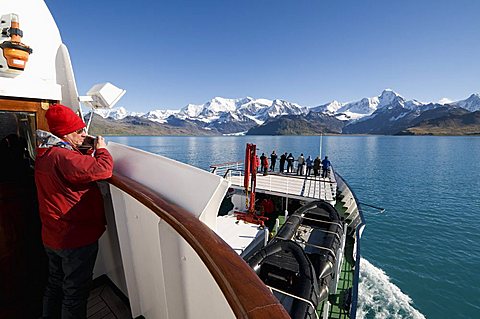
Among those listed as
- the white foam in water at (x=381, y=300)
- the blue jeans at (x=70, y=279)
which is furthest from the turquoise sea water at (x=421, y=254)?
the blue jeans at (x=70, y=279)

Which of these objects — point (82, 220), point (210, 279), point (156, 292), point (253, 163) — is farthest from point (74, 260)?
point (253, 163)

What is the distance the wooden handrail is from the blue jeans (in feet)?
3.29

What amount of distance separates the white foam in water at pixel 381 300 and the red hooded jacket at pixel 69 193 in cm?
825

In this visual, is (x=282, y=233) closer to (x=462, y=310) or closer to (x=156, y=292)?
(x=156, y=292)

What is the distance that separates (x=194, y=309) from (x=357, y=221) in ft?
32.5

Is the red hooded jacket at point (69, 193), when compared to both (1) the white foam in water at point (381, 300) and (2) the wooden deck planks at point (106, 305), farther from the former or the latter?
(1) the white foam in water at point (381, 300)

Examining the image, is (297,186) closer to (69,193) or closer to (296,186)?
(296,186)

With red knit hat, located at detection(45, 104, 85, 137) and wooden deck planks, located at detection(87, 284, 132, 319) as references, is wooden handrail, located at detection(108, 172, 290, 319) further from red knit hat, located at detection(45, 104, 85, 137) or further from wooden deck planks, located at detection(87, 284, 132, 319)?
wooden deck planks, located at detection(87, 284, 132, 319)

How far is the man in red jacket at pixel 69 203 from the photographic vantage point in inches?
68.6

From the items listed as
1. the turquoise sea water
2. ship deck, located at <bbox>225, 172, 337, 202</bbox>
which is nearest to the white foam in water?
the turquoise sea water

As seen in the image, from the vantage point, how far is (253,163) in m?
9.43

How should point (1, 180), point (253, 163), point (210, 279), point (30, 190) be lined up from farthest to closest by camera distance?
point (253, 163)
point (30, 190)
point (1, 180)
point (210, 279)

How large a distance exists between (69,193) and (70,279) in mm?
750

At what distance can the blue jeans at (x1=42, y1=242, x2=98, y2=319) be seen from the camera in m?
1.97
